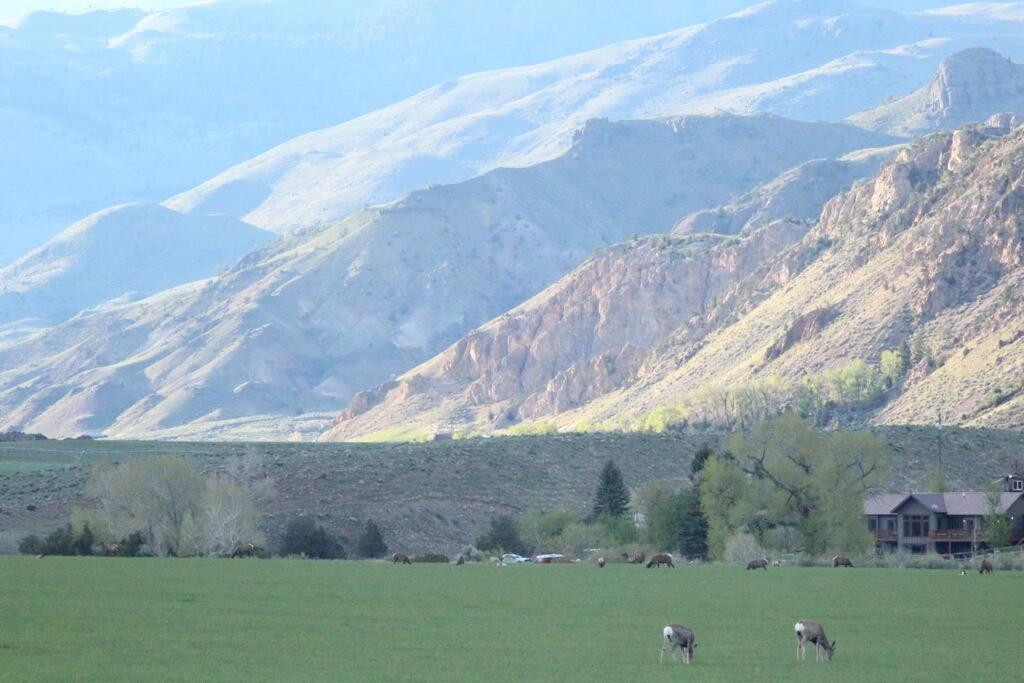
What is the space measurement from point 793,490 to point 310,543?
20798mm

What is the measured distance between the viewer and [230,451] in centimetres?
11769

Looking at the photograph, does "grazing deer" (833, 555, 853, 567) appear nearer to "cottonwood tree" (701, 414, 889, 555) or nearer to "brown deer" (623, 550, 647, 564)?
"cottonwood tree" (701, 414, 889, 555)

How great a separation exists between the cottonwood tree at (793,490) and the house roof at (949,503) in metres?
6.00

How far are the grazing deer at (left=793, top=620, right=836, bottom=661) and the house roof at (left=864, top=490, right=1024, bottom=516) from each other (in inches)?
1846

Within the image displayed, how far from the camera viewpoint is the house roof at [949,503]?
81688 mm

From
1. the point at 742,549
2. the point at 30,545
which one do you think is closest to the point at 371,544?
the point at 30,545

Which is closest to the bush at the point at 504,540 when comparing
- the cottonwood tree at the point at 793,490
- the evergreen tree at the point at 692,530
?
the evergreen tree at the point at 692,530

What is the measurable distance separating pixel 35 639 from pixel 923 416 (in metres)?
101

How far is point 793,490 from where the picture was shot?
76.2 m

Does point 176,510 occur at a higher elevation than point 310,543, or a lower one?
higher

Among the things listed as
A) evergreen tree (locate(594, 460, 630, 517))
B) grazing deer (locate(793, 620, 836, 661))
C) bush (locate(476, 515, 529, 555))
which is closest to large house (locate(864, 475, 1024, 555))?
evergreen tree (locate(594, 460, 630, 517))

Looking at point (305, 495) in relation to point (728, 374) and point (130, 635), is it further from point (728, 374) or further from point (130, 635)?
point (728, 374)

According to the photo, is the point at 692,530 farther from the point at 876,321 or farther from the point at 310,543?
the point at 876,321

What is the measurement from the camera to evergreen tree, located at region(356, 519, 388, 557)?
84375 mm
